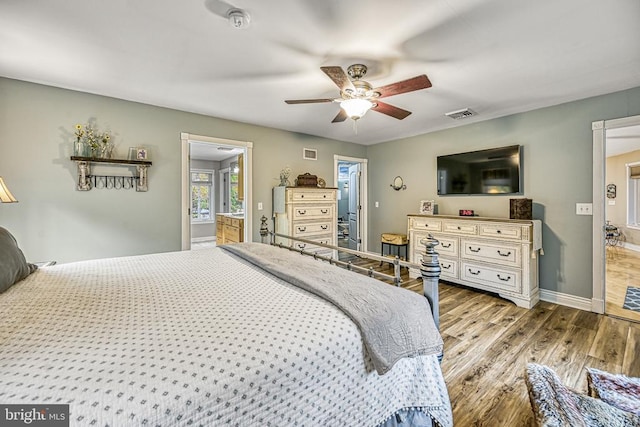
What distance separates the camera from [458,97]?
3211 mm

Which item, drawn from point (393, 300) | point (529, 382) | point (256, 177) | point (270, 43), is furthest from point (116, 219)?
point (529, 382)

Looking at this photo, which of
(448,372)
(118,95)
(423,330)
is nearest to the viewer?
(423,330)

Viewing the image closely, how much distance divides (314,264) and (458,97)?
8.88 ft

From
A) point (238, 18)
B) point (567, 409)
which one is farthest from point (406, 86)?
point (567, 409)

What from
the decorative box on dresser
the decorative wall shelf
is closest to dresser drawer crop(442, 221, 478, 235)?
the decorative box on dresser

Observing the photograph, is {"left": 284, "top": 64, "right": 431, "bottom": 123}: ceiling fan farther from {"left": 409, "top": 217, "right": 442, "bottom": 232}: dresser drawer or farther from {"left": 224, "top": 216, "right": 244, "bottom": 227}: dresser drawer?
{"left": 224, "top": 216, "right": 244, "bottom": 227}: dresser drawer

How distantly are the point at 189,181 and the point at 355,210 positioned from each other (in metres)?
3.47

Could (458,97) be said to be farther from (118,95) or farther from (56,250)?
(56,250)

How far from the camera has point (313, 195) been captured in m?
4.41

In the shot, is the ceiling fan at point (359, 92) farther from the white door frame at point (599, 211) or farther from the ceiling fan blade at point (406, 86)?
the white door frame at point (599, 211)

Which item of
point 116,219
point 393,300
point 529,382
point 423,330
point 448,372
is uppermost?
point 116,219

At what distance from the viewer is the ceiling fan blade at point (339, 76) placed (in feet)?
6.60

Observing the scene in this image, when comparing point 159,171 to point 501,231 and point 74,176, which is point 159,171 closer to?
point 74,176

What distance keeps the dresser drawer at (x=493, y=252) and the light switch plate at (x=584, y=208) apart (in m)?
0.80
